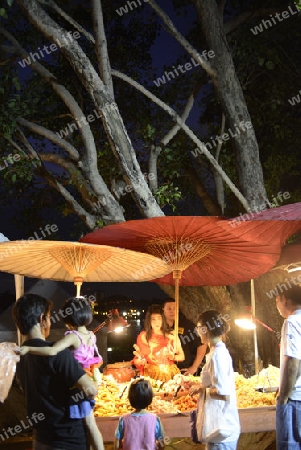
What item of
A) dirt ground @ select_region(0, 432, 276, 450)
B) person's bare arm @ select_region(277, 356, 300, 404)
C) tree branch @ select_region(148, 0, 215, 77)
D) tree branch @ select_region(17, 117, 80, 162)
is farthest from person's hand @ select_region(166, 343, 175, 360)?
tree branch @ select_region(148, 0, 215, 77)

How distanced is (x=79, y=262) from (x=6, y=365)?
2.48 meters

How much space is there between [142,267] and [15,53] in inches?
214

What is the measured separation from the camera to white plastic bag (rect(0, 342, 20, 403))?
275 cm

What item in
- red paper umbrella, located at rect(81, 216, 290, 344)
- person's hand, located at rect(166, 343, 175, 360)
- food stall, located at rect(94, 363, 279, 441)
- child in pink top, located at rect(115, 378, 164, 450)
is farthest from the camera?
person's hand, located at rect(166, 343, 175, 360)

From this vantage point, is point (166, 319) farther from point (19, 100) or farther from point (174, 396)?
point (19, 100)

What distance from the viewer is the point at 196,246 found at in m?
5.66

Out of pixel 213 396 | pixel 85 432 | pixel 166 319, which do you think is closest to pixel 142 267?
pixel 166 319

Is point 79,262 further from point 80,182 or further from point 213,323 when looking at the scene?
point 80,182

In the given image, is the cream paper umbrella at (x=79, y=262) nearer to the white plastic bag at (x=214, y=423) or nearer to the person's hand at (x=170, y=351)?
the person's hand at (x=170, y=351)

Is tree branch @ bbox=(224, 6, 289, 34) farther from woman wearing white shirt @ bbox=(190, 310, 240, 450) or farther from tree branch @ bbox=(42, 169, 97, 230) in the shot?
woman wearing white shirt @ bbox=(190, 310, 240, 450)

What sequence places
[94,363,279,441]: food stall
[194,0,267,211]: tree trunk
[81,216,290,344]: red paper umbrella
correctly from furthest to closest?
[194,0,267,211]: tree trunk
[81,216,290,344]: red paper umbrella
[94,363,279,441]: food stall

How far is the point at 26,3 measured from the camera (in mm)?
7215

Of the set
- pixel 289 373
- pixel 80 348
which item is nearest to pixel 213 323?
pixel 289 373

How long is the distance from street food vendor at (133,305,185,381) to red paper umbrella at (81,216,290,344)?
1.87 ft
